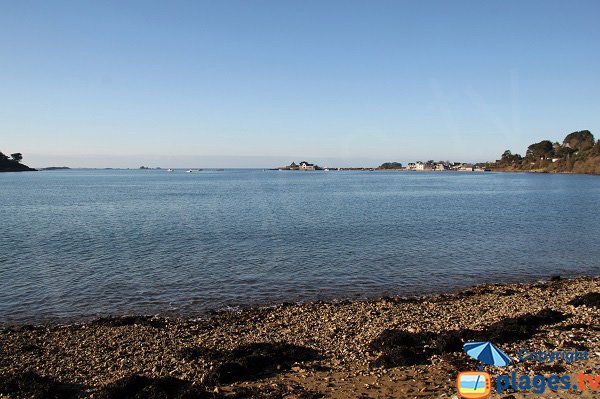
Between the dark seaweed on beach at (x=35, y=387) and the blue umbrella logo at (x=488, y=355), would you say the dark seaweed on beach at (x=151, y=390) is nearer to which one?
the dark seaweed on beach at (x=35, y=387)

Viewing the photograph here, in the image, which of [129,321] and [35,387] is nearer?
[35,387]

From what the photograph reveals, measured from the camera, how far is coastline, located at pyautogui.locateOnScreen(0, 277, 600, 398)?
12.7m

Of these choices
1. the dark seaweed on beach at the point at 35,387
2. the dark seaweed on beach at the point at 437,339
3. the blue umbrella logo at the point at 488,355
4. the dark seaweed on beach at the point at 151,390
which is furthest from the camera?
the dark seaweed on beach at the point at 437,339

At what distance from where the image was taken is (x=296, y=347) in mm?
15523

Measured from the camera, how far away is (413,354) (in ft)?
47.2

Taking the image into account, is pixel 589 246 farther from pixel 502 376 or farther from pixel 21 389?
pixel 21 389

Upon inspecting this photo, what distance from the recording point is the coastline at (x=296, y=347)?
41.6ft

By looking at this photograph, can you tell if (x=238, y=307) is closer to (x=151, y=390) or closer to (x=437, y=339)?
(x=151, y=390)

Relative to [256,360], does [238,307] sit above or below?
below

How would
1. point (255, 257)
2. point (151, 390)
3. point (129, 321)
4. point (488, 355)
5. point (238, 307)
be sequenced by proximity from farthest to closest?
point (255, 257) < point (238, 307) < point (129, 321) < point (488, 355) < point (151, 390)

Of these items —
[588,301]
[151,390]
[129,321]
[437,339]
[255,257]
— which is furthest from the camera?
[255,257]

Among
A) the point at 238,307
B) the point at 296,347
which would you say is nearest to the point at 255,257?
the point at 238,307

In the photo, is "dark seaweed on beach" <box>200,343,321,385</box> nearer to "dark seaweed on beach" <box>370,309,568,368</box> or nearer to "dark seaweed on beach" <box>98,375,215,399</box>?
"dark seaweed on beach" <box>98,375,215,399</box>

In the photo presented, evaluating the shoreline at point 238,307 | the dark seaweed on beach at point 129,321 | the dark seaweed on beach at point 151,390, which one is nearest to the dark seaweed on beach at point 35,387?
the dark seaweed on beach at point 151,390
